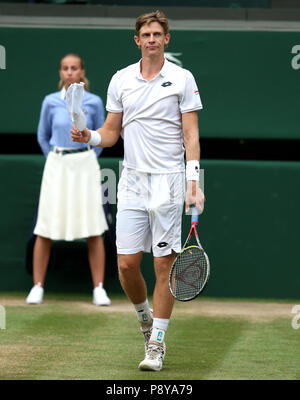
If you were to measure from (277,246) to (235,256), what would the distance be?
38 cm

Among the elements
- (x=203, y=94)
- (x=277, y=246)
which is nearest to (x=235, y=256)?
(x=277, y=246)

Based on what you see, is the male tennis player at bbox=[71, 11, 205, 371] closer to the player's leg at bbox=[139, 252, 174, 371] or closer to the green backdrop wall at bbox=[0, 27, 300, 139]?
the player's leg at bbox=[139, 252, 174, 371]

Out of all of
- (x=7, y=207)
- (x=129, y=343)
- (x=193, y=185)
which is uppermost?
(x=193, y=185)

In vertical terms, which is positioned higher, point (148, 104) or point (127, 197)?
point (148, 104)

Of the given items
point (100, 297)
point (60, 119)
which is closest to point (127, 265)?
point (100, 297)

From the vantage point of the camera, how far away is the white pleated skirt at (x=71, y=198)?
7.96 metres

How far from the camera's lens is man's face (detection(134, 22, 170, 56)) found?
18.0 ft

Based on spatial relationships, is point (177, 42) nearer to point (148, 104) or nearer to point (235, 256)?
point (235, 256)

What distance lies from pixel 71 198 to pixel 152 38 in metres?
2.78

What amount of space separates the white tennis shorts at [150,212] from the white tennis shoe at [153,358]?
0.52 metres

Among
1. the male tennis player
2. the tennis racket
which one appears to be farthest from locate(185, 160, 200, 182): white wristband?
the tennis racket

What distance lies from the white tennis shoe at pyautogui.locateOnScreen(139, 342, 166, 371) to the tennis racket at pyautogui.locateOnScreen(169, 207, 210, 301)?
383mm
